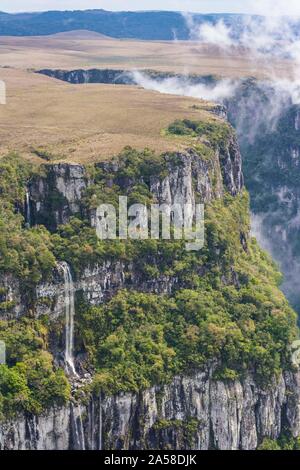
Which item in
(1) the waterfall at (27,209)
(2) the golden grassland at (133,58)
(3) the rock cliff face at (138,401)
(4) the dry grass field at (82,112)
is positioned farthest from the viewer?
(2) the golden grassland at (133,58)

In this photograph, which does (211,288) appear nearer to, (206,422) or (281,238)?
(206,422)

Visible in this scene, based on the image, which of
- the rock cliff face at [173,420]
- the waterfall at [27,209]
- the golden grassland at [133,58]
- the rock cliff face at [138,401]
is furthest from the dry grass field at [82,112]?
the rock cliff face at [173,420]

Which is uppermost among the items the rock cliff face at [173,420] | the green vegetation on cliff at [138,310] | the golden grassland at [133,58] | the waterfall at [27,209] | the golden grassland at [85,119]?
the golden grassland at [133,58]

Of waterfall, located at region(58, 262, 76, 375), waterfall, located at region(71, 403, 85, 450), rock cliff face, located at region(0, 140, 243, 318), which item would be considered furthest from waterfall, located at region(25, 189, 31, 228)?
waterfall, located at region(71, 403, 85, 450)

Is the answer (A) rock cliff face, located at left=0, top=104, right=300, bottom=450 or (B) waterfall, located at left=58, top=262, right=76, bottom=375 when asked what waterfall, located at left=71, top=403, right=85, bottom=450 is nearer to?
(A) rock cliff face, located at left=0, top=104, right=300, bottom=450

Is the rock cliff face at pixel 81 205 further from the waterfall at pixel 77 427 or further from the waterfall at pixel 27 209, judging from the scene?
the waterfall at pixel 77 427
